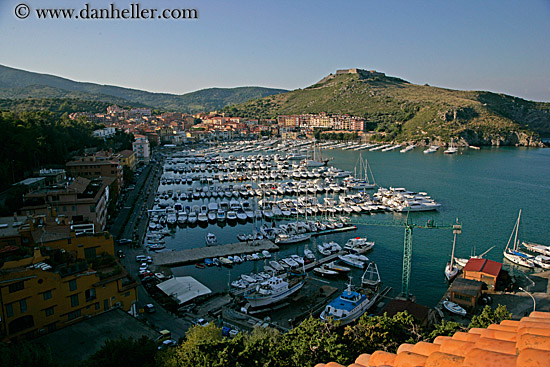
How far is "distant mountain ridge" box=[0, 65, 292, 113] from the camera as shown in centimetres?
10462

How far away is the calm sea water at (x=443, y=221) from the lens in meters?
12.7

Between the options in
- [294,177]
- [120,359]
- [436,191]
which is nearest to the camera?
[120,359]

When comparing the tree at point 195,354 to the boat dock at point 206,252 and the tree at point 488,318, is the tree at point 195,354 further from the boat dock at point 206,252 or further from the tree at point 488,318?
the boat dock at point 206,252

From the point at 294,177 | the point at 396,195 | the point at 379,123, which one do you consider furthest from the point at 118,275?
the point at 379,123

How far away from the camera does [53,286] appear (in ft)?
23.7

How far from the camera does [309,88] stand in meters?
107

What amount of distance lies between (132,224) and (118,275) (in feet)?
29.4

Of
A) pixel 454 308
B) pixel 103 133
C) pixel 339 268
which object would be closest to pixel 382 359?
pixel 454 308

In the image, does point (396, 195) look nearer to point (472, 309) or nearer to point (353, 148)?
point (472, 309)

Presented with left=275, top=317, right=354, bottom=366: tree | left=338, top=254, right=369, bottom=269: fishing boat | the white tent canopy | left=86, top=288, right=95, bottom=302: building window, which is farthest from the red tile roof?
left=86, top=288, right=95, bottom=302: building window

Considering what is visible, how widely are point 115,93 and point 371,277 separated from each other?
166 meters

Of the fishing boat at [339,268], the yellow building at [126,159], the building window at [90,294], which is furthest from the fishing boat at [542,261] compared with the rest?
the yellow building at [126,159]

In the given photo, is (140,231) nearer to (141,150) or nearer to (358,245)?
(358,245)

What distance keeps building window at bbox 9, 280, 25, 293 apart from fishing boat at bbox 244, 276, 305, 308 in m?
5.17
